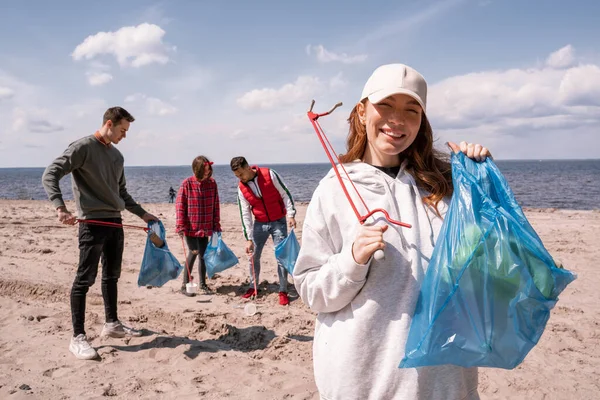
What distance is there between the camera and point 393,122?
58.1 inches

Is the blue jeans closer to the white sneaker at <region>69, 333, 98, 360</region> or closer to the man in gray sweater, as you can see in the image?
the man in gray sweater

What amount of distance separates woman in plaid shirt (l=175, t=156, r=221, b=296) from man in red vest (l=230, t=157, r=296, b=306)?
519 millimetres

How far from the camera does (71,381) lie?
3.44m

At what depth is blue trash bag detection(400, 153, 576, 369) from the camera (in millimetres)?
1323

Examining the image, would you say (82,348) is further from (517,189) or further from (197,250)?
(517,189)

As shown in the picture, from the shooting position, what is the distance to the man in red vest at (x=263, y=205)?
214 inches

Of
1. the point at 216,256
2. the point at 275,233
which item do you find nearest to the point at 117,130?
the point at 275,233

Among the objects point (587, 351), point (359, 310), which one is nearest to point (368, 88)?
point (359, 310)

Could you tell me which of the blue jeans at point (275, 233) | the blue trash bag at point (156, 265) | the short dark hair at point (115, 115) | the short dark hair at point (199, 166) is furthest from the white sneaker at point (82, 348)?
the short dark hair at point (199, 166)

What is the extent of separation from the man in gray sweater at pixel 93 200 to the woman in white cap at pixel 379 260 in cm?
287

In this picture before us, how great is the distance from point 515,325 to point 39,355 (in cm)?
401

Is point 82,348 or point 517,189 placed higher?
point 517,189

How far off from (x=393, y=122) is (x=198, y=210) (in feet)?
15.4

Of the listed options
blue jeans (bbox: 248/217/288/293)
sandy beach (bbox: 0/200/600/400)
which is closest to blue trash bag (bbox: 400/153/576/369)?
sandy beach (bbox: 0/200/600/400)
